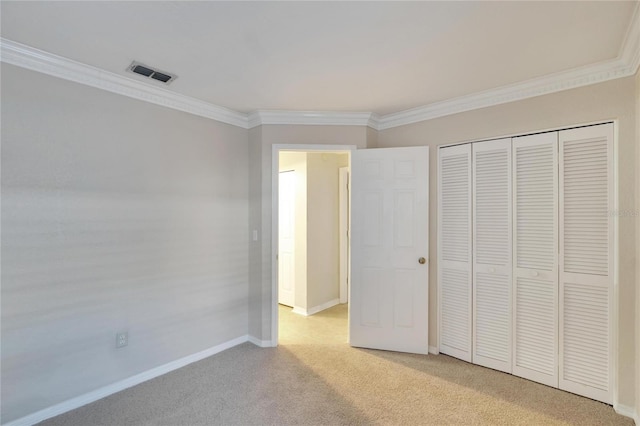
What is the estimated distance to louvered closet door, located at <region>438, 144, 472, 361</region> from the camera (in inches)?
112

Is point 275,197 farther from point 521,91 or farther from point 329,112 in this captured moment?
point 521,91

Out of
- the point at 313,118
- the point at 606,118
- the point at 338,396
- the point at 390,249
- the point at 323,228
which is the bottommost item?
the point at 338,396

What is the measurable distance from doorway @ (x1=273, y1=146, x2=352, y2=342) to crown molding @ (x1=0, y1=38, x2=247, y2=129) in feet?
4.97

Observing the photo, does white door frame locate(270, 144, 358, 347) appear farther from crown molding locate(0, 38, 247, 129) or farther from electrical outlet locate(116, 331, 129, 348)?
electrical outlet locate(116, 331, 129, 348)

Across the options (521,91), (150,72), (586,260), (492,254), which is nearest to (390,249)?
(492,254)

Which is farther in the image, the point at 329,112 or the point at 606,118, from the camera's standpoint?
the point at 329,112

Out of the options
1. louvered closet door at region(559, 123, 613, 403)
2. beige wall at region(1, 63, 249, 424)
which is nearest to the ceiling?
beige wall at region(1, 63, 249, 424)

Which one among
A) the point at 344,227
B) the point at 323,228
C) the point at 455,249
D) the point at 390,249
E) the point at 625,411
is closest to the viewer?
the point at 625,411

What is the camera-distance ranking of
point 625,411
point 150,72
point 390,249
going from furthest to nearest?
1. point 390,249
2. point 150,72
3. point 625,411

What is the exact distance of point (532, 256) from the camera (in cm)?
252

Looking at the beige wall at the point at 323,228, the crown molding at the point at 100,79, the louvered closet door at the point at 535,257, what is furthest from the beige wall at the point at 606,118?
the crown molding at the point at 100,79

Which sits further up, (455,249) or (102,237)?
(102,237)

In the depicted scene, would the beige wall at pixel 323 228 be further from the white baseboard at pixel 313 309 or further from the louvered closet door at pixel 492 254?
the louvered closet door at pixel 492 254

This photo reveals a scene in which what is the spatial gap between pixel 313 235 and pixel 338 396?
2.29 metres
